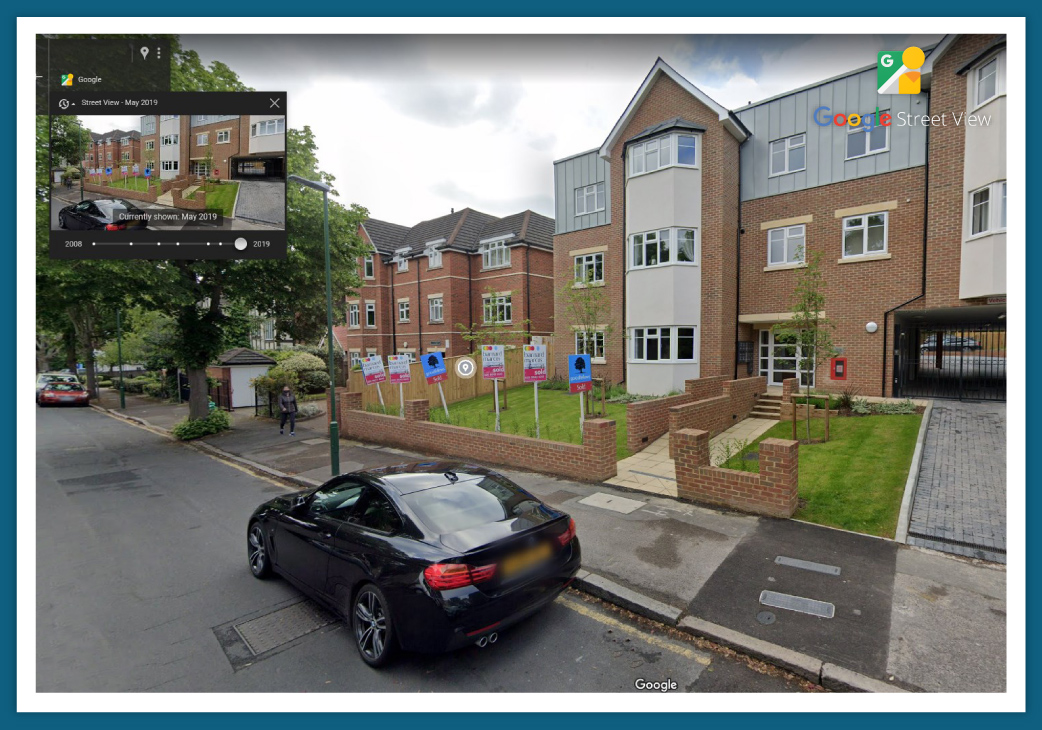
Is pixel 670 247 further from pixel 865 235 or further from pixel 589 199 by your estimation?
pixel 589 199

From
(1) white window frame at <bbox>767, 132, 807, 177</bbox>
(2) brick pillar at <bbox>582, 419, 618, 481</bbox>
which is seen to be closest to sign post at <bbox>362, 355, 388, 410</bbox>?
(2) brick pillar at <bbox>582, 419, 618, 481</bbox>

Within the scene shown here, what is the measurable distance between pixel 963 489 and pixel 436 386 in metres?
15.3

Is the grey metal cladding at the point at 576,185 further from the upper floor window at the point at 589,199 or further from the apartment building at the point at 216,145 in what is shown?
the apartment building at the point at 216,145

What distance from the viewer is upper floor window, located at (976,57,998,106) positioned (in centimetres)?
1131

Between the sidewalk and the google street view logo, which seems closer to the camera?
the sidewalk

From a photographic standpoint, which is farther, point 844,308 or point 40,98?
point 844,308

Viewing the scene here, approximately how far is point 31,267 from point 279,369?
17506 millimetres

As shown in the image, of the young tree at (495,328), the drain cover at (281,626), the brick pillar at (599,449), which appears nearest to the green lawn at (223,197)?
the drain cover at (281,626)

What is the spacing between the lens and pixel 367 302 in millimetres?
32500

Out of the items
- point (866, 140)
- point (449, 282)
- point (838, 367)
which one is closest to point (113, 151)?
point (838, 367)

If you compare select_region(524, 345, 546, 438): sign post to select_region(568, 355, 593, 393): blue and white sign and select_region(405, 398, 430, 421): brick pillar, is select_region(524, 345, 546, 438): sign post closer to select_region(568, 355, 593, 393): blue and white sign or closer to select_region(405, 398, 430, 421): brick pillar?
select_region(568, 355, 593, 393): blue and white sign

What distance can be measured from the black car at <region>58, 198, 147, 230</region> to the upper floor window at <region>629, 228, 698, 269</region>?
1483 cm

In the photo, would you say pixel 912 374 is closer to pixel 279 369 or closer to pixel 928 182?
pixel 928 182

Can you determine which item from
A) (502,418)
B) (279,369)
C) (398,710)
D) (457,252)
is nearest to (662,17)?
(398,710)
